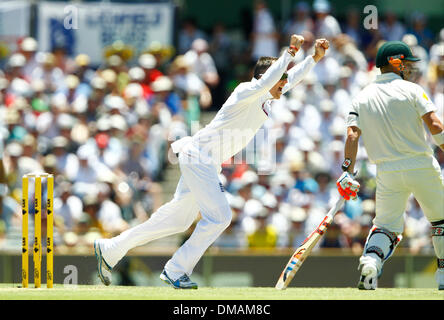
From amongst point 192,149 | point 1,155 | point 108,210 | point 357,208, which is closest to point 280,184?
point 357,208

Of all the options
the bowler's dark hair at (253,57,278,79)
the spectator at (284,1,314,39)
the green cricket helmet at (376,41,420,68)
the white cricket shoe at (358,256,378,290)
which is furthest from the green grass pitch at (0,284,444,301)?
the spectator at (284,1,314,39)

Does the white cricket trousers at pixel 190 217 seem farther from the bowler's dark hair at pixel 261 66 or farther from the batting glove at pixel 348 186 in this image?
the batting glove at pixel 348 186

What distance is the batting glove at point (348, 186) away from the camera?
26.8 feet

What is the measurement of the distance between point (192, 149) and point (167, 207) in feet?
1.71

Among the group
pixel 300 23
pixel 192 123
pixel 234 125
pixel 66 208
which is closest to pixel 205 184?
pixel 234 125

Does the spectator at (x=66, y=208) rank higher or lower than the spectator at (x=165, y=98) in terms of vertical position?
lower

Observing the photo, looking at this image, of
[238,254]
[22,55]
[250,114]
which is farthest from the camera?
[22,55]

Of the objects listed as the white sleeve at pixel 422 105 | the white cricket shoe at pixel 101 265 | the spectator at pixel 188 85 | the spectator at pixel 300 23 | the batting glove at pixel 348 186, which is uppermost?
the spectator at pixel 300 23

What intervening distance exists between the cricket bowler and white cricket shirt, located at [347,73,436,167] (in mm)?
704

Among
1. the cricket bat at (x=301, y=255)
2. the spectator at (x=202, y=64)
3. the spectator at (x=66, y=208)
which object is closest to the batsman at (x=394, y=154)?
the cricket bat at (x=301, y=255)

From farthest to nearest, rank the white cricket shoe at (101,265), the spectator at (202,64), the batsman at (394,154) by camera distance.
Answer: the spectator at (202,64) < the white cricket shoe at (101,265) < the batsman at (394,154)

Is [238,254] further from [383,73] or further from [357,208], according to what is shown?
[383,73]

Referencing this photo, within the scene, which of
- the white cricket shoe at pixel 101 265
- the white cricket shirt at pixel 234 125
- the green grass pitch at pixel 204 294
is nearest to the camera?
the green grass pitch at pixel 204 294
